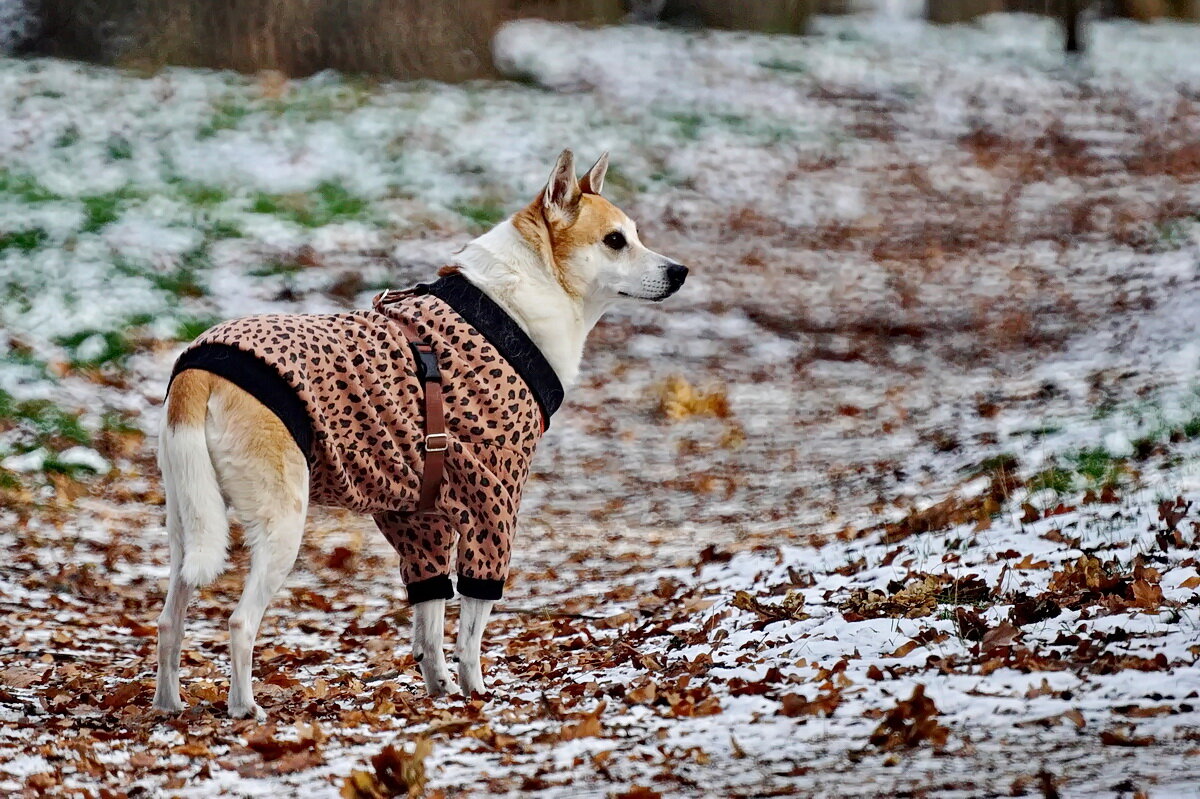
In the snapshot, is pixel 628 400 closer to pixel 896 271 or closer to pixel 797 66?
pixel 896 271

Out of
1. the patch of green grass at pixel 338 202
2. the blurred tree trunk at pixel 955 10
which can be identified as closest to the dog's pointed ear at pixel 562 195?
the patch of green grass at pixel 338 202

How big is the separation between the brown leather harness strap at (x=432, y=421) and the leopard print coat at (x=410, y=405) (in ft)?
0.08

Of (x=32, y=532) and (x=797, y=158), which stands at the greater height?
(x=797, y=158)

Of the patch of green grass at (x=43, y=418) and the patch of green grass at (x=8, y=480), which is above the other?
the patch of green grass at (x=43, y=418)

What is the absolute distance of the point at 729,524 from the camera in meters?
7.49

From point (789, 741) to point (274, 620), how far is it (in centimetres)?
355

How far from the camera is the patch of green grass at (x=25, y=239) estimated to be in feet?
35.4

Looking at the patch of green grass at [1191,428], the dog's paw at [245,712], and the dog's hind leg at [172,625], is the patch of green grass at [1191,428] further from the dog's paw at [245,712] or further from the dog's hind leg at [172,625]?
the dog's hind leg at [172,625]

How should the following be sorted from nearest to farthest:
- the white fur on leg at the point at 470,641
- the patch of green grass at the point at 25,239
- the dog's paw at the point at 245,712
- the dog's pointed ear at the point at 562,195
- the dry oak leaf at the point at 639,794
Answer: the dry oak leaf at the point at 639,794, the dog's paw at the point at 245,712, the white fur on leg at the point at 470,641, the dog's pointed ear at the point at 562,195, the patch of green grass at the point at 25,239

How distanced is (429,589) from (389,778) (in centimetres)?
151

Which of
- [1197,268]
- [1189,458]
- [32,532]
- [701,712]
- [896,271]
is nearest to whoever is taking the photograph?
[701,712]

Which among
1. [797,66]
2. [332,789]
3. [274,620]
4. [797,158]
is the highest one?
[797,66]

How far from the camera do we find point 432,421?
4.52 m

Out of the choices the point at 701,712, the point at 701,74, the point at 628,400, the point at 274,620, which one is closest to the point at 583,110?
the point at 701,74
